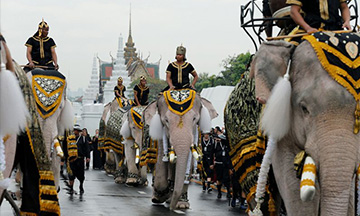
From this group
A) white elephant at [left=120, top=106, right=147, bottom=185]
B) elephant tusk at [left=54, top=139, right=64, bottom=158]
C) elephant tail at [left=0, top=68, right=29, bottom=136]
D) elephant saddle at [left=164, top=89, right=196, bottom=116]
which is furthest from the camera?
white elephant at [left=120, top=106, right=147, bottom=185]

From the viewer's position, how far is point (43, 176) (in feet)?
21.2

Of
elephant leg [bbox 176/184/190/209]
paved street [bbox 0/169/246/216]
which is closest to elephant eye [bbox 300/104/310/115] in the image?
paved street [bbox 0/169/246/216]

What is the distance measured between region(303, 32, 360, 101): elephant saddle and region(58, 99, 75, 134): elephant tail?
5305 millimetres

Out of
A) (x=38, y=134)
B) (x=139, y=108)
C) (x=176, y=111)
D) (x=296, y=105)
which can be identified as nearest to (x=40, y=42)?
(x=176, y=111)

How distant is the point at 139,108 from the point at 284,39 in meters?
13.8

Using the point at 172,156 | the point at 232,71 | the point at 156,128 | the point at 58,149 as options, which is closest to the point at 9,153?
the point at 58,149

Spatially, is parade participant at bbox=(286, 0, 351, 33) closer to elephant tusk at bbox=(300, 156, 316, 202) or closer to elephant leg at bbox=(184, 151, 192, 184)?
elephant tusk at bbox=(300, 156, 316, 202)

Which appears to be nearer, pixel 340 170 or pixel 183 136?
pixel 340 170

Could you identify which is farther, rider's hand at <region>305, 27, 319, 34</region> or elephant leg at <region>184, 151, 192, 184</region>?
elephant leg at <region>184, 151, 192, 184</region>

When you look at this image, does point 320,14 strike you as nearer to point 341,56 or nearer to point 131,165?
point 341,56

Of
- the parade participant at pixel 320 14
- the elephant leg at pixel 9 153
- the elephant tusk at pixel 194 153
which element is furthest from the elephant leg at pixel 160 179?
the elephant leg at pixel 9 153

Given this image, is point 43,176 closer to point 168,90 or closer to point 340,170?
point 340,170

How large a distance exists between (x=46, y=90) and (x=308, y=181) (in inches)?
214

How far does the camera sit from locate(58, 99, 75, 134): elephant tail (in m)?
10.6
